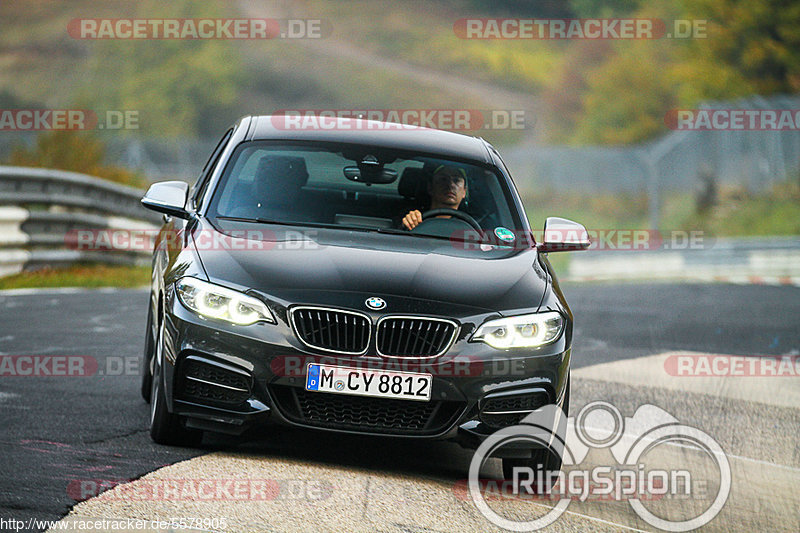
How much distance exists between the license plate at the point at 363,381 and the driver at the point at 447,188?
6.23ft

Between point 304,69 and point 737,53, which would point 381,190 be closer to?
point 737,53

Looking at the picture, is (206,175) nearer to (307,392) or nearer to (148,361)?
(148,361)

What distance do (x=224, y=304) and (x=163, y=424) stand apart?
68 cm

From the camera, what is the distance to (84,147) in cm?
2458

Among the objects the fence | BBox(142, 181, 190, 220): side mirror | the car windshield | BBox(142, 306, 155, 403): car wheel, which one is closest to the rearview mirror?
the car windshield

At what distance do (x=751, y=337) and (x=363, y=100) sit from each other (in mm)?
111217

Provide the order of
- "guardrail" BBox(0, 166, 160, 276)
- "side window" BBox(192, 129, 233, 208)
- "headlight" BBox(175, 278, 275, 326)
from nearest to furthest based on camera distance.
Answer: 1. "headlight" BBox(175, 278, 275, 326)
2. "side window" BBox(192, 129, 233, 208)
3. "guardrail" BBox(0, 166, 160, 276)

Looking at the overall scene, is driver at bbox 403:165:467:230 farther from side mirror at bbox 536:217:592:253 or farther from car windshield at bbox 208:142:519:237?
side mirror at bbox 536:217:592:253

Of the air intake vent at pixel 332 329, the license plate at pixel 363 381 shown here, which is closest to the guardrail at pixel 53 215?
the air intake vent at pixel 332 329

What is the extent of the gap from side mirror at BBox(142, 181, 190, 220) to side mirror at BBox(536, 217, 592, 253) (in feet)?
6.25

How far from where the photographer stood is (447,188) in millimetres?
7469

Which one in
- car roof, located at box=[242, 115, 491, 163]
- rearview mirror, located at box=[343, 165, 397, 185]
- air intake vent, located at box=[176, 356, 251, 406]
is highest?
car roof, located at box=[242, 115, 491, 163]

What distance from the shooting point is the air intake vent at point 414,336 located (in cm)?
577

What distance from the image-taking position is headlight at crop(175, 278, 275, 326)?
582 centimetres
